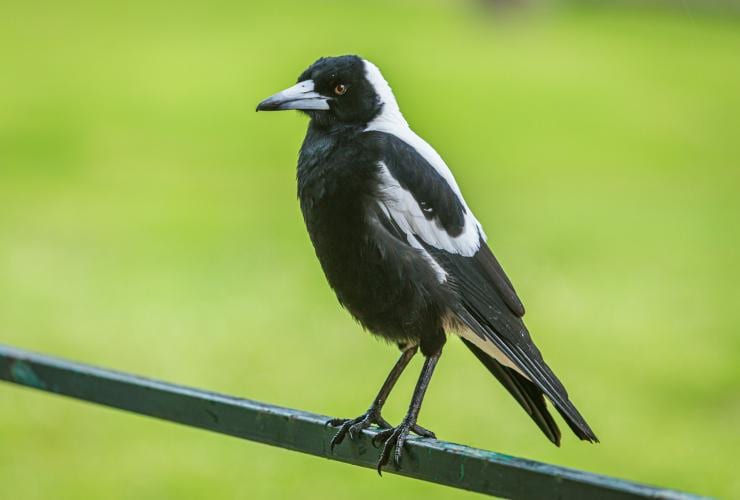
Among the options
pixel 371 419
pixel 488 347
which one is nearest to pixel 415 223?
pixel 488 347

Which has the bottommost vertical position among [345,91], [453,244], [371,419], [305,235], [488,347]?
[305,235]

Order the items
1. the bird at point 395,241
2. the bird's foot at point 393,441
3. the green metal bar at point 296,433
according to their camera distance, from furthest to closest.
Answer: the bird at point 395,241, the bird's foot at point 393,441, the green metal bar at point 296,433

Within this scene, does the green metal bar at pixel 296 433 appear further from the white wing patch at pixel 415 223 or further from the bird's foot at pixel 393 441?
the white wing patch at pixel 415 223

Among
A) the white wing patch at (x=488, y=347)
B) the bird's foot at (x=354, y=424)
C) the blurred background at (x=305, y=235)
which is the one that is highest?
the white wing patch at (x=488, y=347)

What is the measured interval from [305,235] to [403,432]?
6.78 m

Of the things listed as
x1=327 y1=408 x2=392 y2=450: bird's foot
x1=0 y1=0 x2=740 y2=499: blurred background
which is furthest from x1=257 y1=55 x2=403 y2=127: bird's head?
x1=327 y1=408 x2=392 y2=450: bird's foot

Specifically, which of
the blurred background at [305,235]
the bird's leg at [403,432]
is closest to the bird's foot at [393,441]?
the bird's leg at [403,432]

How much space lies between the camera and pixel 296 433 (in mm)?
1872

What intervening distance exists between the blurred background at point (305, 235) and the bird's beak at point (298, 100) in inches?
19.6

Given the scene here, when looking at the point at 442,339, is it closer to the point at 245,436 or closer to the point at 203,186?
the point at 245,436

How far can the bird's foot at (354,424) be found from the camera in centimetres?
192

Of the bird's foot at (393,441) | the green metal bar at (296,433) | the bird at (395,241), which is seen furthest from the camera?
the bird at (395,241)

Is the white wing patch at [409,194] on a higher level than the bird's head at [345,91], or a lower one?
lower

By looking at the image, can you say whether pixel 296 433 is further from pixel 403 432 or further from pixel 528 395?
pixel 528 395
